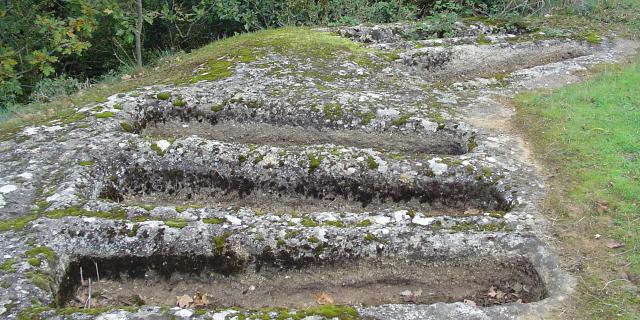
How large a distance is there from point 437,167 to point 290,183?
1881 millimetres

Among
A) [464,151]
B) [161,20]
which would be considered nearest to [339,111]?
[464,151]

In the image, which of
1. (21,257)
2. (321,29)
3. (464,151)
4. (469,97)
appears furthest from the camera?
(321,29)

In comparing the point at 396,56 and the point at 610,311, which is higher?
the point at 396,56

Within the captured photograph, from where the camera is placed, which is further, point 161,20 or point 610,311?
point 161,20

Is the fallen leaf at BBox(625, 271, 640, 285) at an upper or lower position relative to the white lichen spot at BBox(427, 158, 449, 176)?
lower

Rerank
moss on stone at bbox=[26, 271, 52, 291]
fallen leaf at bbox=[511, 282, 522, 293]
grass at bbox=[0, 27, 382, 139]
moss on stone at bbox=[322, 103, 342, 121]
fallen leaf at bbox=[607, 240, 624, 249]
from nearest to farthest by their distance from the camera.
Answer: moss on stone at bbox=[26, 271, 52, 291] → fallen leaf at bbox=[511, 282, 522, 293] → fallen leaf at bbox=[607, 240, 624, 249] → moss on stone at bbox=[322, 103, 342, 121] → grass at bbox=[0, 27, 382, 139]

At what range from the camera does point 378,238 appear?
A: 5.61 meters

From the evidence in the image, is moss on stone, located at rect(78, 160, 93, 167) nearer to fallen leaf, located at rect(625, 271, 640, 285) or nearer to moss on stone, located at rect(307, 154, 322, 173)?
moss on stone, located at rect(307, 154, 322, 173)

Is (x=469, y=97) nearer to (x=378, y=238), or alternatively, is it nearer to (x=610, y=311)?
(x=378, y=238)

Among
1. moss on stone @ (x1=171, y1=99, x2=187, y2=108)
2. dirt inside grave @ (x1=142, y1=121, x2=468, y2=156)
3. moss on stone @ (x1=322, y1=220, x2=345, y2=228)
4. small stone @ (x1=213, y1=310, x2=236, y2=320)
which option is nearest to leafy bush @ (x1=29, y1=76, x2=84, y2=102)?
moss on stone @ (x1=171, y1=99, x2=187, y2=108)

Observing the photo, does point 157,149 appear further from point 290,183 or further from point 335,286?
point 335,286

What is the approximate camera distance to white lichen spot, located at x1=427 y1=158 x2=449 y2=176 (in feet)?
22.3

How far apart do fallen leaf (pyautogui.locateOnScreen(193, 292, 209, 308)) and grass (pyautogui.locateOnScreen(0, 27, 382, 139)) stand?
422cm

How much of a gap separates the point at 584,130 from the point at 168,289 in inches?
Result: 239
